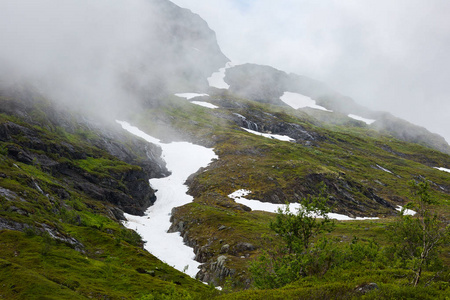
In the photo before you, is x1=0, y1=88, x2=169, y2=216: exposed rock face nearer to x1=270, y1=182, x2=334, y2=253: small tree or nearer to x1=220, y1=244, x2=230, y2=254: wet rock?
x1=220, y1=244, x2=230, y2=254: wet rock

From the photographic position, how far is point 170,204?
98.4m

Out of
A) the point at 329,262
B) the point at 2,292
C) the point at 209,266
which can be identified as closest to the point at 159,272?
the point at 209,266

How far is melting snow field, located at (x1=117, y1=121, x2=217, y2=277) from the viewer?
5916 cm

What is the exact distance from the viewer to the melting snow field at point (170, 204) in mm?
59156

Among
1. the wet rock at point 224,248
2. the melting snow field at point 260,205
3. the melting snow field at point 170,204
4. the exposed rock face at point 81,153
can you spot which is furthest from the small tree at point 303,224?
the melting snow field at point 260,205

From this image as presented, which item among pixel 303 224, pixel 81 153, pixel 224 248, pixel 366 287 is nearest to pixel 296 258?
pixel 303 224

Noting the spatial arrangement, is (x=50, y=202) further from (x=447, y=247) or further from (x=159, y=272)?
(x=447, y=247)

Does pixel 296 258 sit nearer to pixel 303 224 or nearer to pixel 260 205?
pixel 303 224

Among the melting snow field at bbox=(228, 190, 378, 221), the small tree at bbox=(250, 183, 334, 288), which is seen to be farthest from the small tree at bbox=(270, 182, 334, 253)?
the melting snow field at bbox=(228, 190, 378, 221)

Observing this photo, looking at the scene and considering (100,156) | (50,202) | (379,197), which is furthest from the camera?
(379,197)

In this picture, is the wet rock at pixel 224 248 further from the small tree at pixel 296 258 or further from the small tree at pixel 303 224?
the small tree at pixel 303 224

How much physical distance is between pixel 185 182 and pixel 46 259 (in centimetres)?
8918

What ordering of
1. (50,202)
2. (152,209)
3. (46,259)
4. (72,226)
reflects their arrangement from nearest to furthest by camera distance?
(46,259), (72,226), (50,202), (152,209)

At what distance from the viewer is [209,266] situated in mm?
51875
